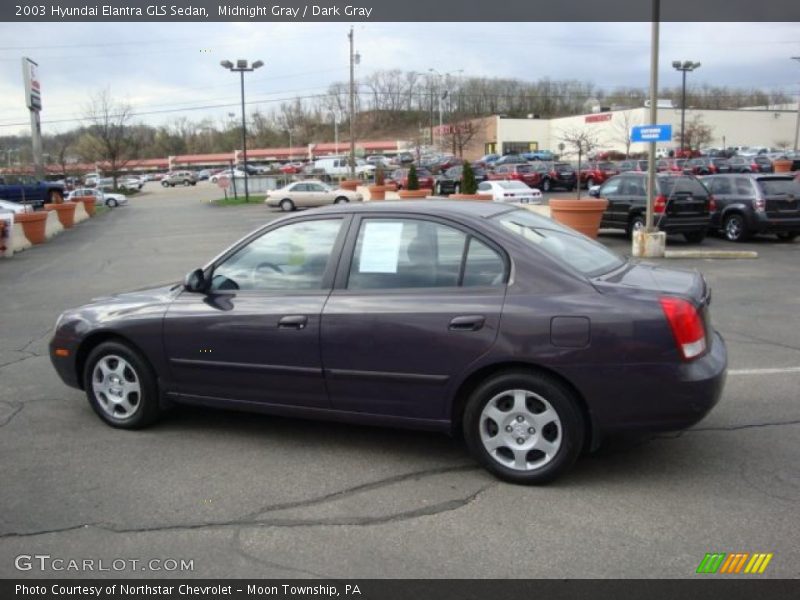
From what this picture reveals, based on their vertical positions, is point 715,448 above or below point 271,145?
below

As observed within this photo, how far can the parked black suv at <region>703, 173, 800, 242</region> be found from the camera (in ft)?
51.9

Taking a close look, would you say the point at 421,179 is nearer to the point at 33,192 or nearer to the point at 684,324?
the point at 33,192

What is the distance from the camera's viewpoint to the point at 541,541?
341 centimetres

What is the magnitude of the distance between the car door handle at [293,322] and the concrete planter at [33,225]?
1989 cm

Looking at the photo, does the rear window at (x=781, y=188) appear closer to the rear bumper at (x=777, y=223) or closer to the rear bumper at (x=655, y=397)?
the rear bumper at (x=777, y=223)

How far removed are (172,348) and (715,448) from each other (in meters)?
3.70

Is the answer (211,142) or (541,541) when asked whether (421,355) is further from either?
(211,142)

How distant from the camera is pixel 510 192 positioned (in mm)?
26547

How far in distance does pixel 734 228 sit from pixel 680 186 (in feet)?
6.89

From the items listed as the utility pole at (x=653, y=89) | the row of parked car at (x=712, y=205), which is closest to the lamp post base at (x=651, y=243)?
the utility pole at (x=653, y=89)

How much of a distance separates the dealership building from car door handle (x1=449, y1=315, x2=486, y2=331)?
7600cm

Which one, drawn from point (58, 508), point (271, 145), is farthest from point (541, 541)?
point (271, 145)

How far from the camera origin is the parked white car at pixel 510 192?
86.4ft

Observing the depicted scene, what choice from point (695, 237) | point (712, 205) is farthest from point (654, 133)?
point (695, 237)
